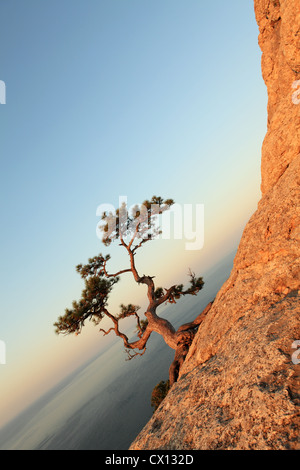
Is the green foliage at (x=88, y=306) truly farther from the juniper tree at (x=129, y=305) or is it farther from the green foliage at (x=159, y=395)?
the green foliage at (x=159, y=395)

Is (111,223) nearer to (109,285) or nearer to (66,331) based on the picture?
(109,285)

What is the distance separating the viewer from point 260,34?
10227 millimetres

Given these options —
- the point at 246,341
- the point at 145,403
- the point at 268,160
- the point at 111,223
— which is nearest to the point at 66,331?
the point at 111,223

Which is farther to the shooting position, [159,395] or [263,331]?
[159,395]

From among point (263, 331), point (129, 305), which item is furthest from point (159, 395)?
point (263, 331)

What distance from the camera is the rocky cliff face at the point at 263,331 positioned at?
11.4 ft

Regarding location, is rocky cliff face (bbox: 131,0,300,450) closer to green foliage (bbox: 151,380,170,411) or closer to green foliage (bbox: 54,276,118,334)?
green foliage (bbox: 54,276,118,334)

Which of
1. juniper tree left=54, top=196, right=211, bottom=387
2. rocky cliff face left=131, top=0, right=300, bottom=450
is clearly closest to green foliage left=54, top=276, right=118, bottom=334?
juniper tree left=54, top=196, right=211, bottom=387

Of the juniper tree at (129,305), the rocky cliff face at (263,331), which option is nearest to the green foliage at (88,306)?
the juniper tree at (129,305)

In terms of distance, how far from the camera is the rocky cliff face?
3.47m

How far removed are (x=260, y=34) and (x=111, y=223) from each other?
42.4 ft

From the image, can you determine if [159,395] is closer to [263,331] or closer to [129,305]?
[129,305]

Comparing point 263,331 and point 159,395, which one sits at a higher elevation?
point 263,331

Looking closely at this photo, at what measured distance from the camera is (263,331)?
4.70 meters
